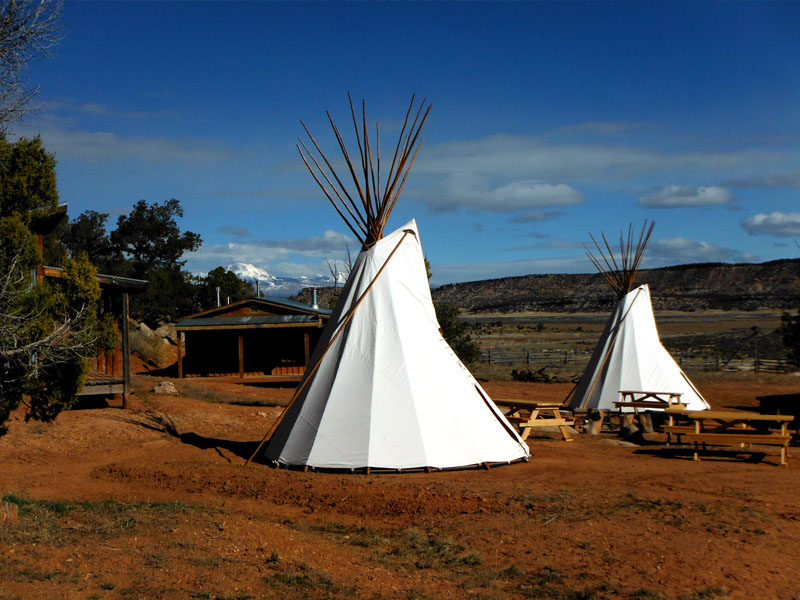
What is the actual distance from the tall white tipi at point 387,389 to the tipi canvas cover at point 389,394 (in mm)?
14

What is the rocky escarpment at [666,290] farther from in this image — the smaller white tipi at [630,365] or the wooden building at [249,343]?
the smaller white tipi at [630,365]

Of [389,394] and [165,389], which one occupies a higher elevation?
[389,394]

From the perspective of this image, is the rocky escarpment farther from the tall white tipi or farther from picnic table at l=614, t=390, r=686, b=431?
the tall white tipi

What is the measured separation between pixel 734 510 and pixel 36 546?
6136 mm

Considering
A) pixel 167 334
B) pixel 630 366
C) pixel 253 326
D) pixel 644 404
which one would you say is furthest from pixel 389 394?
pixel 167 334

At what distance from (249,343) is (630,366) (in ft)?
45.6

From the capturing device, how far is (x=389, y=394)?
9.73 m

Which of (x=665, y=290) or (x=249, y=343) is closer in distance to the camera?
(x=249, y=343)

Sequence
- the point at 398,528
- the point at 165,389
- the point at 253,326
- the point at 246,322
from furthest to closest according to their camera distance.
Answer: the point at 246,322 < the point at 253,326 < the point at 165,389 < the point at 398,528

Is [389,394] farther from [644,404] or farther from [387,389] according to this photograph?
[644,404]

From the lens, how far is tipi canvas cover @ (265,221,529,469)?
9.48 meters

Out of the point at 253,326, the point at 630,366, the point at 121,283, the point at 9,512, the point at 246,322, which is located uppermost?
the point at 121,283

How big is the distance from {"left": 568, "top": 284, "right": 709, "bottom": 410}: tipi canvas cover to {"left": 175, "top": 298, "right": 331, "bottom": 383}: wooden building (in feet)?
34.5

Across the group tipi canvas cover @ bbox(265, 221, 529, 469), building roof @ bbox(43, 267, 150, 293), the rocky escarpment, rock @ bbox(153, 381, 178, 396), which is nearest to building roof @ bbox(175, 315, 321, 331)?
rock @ bbox(153, 381, 178, 396)
